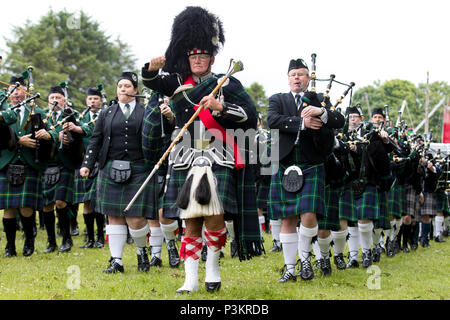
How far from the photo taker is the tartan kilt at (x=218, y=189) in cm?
471

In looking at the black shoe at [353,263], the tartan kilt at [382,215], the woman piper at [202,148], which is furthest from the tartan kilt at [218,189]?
the tartan kilt at [382,215]

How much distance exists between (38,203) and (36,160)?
22.5 inches

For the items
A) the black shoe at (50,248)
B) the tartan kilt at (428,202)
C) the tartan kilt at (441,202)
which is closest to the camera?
the black shoe at (50,248)

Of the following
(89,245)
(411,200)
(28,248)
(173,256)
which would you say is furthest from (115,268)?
(411,200)

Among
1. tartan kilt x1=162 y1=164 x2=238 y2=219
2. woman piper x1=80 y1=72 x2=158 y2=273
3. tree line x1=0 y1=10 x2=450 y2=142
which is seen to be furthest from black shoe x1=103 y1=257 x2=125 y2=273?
tree line x1=0 y1=10 x2=450 y2=142

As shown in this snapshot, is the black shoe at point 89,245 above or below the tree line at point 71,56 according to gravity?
below

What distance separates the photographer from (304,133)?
5801mm

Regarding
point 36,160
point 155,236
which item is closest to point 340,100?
point 155,236

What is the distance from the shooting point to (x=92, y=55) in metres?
36.7

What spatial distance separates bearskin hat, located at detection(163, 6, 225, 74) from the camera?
15.8 feet

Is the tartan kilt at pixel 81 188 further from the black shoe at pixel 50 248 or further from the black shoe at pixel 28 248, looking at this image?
the black shoe at pixel 28 248

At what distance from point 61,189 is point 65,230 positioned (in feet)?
1.93

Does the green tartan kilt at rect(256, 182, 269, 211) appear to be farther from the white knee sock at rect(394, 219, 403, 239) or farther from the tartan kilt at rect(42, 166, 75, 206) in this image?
the tartan kilt at rect(42, 166, 75, 206)

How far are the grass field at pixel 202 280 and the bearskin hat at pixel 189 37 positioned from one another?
1856 mm
